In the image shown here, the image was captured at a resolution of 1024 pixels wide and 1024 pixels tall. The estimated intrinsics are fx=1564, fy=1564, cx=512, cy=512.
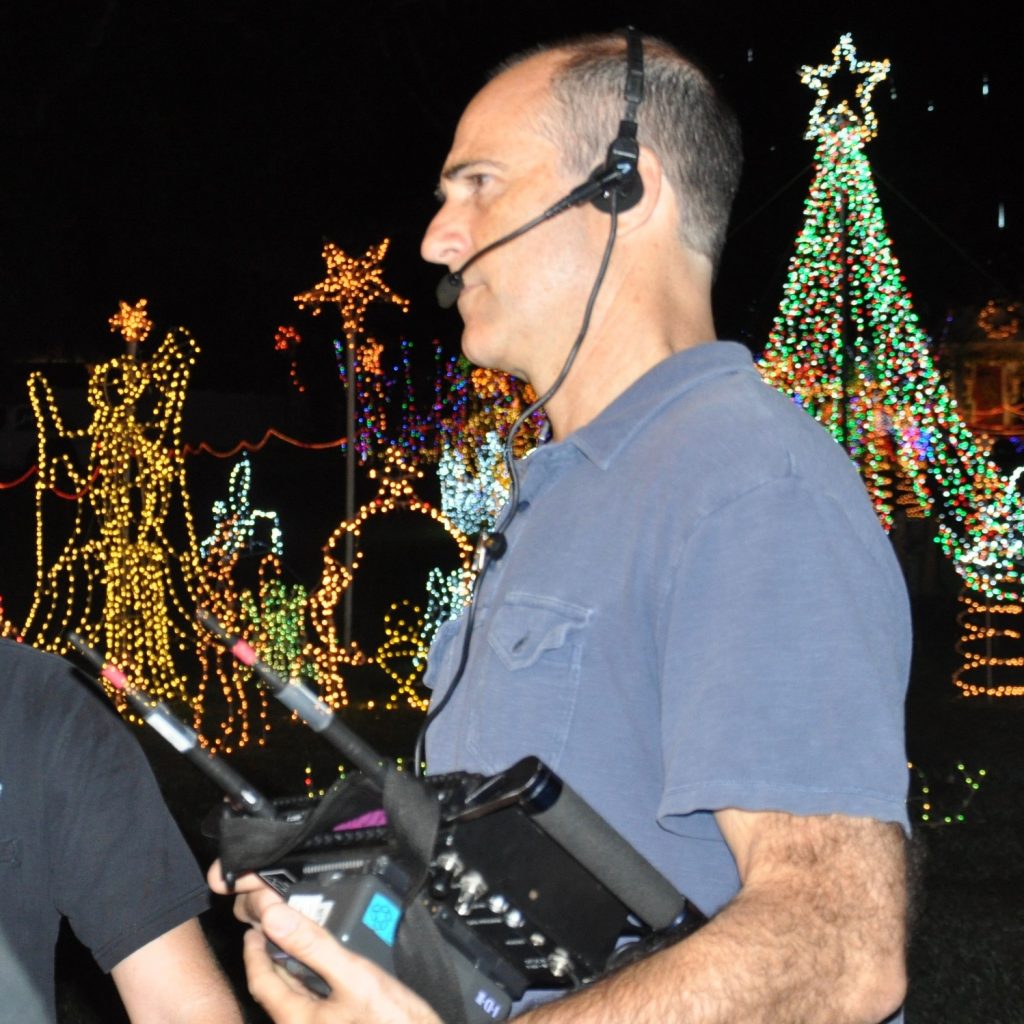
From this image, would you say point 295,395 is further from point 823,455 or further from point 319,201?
point 823,455

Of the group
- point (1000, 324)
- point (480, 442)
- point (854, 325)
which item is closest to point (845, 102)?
point (854, 325)

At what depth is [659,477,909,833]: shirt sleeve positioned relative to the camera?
1.46 m

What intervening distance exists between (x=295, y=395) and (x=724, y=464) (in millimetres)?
38161

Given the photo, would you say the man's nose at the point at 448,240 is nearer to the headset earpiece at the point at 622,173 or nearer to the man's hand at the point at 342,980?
the headset earpiece at the point at 622,173

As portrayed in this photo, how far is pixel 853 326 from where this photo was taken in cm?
970

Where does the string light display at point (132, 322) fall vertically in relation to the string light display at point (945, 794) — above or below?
above

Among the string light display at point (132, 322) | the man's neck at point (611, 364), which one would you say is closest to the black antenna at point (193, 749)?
the man's neck at point (611, 364)

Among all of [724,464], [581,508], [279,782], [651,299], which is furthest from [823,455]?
[279,782]

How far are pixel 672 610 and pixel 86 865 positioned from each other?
127cm

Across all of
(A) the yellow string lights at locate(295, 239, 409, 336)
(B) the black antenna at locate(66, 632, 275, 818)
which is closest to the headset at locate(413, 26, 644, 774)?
(B) the black antenna at locate(66, 632, 275, 818)

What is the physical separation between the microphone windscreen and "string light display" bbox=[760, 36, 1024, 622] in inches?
254

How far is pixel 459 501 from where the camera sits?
1279 centimetres

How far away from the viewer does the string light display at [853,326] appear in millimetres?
9117

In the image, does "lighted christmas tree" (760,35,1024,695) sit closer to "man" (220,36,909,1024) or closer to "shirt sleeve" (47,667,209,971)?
"shirt sleeve" (47,667,209,971)
